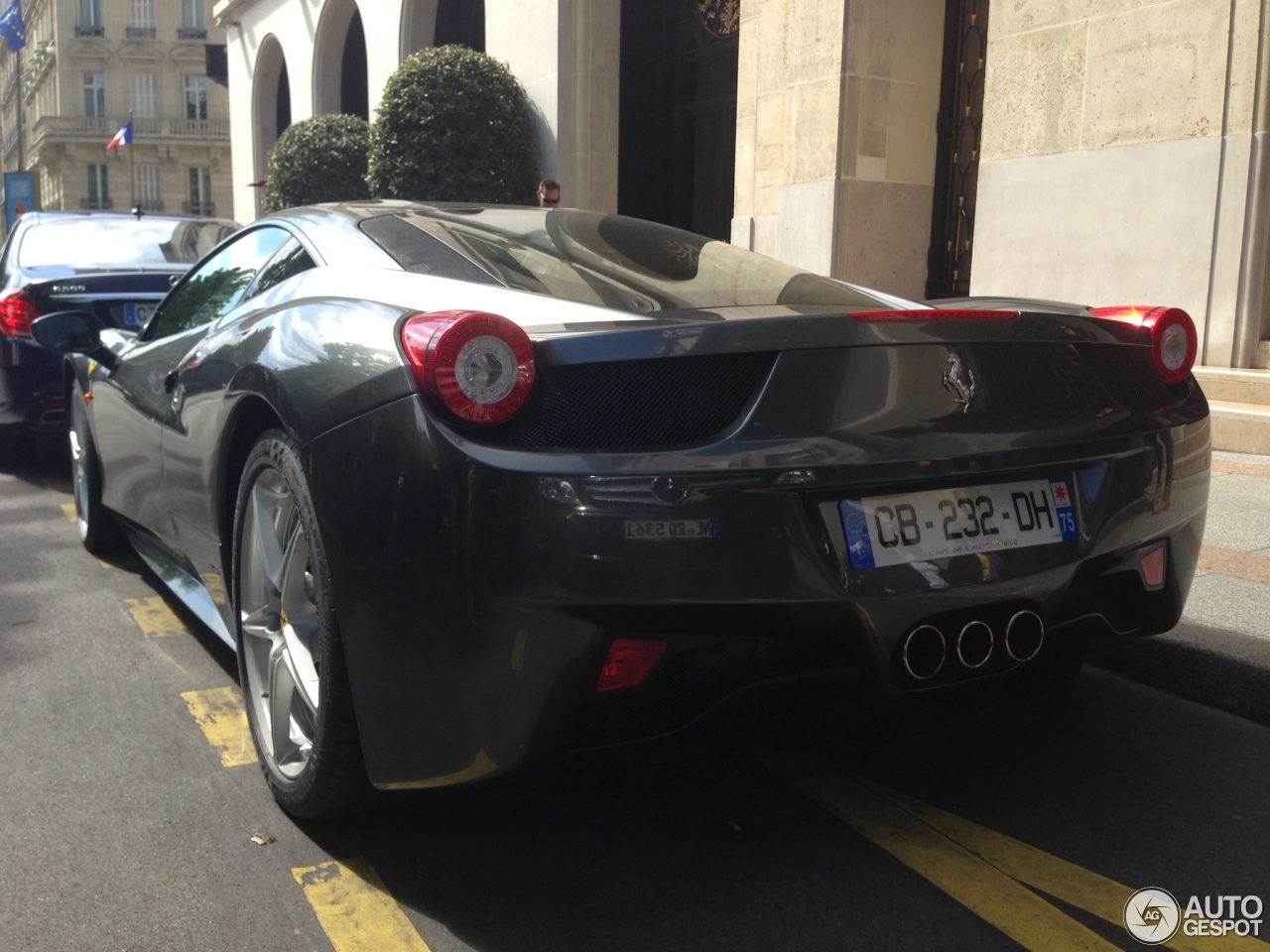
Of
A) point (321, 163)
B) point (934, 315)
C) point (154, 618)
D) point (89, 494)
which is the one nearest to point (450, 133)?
point (321, 163)

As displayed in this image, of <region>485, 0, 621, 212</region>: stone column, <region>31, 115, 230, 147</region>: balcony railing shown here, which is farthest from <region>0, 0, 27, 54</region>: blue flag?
<region>31, 115, 230, 147</region>: balcony railing

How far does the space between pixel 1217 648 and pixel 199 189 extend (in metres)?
69.2

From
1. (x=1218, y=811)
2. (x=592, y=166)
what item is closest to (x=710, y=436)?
(x=1218, y=811)

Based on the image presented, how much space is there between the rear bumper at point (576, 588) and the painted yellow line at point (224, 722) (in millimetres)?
916

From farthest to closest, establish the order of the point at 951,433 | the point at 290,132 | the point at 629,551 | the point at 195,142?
the point at 195,142, the point at 290,132, the point at 951,433, the point at 629,551

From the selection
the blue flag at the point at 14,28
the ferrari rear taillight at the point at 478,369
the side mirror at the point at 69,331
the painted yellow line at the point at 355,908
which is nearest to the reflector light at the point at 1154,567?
the ferrari rear taillight at the point at 478,369

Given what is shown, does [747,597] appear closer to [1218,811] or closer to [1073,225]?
[1218,811]

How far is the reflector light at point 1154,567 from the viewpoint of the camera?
2656mm

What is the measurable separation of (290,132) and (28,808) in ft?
56.2

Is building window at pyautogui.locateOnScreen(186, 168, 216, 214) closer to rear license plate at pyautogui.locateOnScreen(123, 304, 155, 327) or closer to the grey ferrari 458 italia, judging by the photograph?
rear license plate at pyautogui.locateOnScreen(123, 304, 155, 327)

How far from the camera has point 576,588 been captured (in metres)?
2.04

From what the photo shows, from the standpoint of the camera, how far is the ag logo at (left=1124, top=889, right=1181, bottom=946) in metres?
2.13

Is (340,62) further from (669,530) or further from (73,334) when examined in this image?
(669,530)

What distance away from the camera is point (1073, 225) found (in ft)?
27.3
